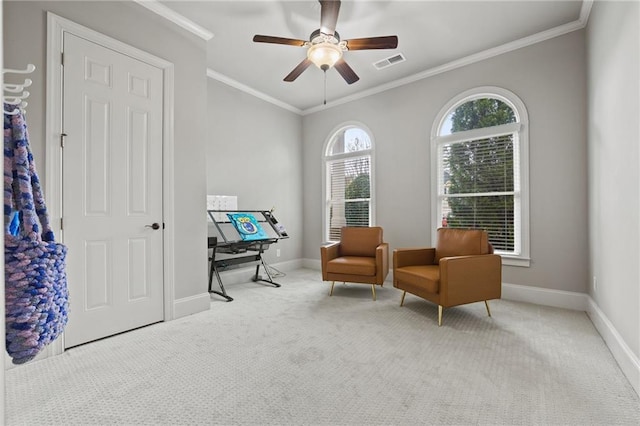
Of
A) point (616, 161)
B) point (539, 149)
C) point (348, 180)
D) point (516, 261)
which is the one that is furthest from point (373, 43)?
point (516, 261)

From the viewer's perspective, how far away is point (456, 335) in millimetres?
2564

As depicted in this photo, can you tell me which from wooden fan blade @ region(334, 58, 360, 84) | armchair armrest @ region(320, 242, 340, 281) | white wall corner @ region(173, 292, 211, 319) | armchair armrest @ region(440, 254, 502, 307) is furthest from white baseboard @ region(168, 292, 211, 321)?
wooden fan blade @ region(334, 58, 360, 84)

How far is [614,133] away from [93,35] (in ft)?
13.7

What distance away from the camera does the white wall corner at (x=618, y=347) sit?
1.79 m

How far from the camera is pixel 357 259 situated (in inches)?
153

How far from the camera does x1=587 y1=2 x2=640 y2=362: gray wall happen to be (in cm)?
184

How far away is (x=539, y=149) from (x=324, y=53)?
266 cm

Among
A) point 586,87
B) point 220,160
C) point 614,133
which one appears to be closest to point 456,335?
point 614,133

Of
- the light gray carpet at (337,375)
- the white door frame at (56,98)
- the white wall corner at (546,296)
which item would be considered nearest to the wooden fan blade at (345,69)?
the white door frame at (56,98)

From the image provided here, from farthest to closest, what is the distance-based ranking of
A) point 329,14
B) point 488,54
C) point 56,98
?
point 488,54 → point 329,14 → point 56,98

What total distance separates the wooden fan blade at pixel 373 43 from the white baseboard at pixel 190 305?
292 centimetres

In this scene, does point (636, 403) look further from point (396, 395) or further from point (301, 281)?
point (301, 281)

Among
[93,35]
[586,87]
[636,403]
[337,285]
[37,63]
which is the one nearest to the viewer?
[636,403]

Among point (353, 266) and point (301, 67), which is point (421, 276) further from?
point (301, 67)
